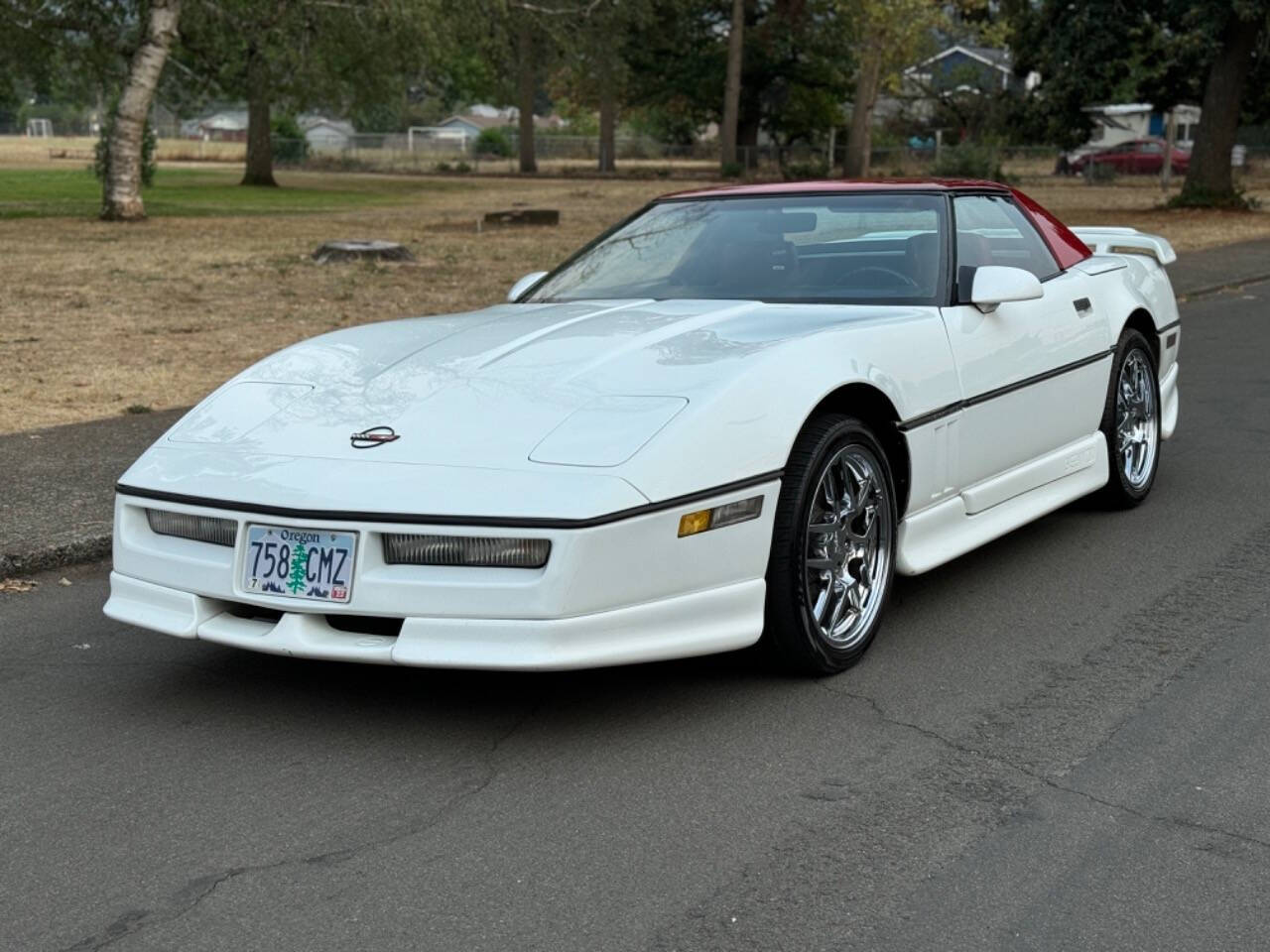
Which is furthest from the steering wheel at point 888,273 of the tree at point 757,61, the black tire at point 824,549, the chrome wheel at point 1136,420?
the tree at point 757,61

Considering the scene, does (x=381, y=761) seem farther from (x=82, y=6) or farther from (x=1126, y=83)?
(x=1126, y=83)

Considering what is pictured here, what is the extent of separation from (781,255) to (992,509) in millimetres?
1135

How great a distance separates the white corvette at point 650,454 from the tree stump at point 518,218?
19.6 m

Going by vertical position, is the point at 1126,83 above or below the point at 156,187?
above

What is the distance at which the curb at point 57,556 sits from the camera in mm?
5828

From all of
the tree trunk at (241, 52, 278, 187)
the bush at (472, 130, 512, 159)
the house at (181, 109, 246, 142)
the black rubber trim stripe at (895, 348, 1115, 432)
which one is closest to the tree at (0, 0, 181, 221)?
the tree trunk at (241, 52, 278, 187)

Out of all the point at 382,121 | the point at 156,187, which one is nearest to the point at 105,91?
the point at 156,187

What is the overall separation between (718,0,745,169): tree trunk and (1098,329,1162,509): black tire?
1708 inches

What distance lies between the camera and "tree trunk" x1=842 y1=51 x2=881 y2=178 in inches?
1598

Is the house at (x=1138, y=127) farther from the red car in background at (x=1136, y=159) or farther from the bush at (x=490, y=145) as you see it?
the bush at (x=490, y=145)

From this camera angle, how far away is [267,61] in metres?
25.4

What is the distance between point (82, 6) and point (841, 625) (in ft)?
79.0

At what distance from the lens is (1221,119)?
28.1 meters

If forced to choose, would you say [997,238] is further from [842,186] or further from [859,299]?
[859,299]
